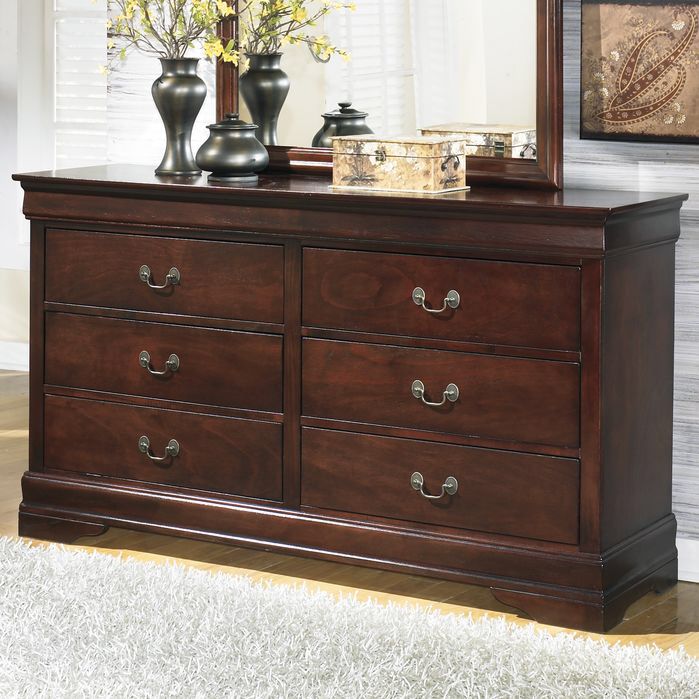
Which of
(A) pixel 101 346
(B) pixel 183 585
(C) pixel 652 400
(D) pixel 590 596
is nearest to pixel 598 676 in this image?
(D) pixel 590 596

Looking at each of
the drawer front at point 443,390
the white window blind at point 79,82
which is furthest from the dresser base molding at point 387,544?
the white window blind at point 79,82

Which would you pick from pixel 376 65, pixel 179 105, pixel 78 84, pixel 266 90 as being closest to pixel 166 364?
pixel 179 105

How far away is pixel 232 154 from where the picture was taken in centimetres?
308

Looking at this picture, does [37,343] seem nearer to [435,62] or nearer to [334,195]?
[334,195]

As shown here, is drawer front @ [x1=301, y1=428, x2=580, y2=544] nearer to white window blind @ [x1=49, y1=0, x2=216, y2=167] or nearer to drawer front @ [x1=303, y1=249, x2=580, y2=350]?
drawer front @ [x1=303, y1=249, x2=580, y2=350]

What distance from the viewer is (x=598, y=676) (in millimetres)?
2354

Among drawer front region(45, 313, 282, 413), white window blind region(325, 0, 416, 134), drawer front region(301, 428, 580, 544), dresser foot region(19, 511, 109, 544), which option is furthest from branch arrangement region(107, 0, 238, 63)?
dresser foot region(19, 511, 109, 544)

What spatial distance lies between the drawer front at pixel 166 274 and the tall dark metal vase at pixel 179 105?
0.84ft

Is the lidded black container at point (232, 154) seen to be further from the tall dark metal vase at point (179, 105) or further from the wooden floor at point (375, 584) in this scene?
the wooden floor at point (375, 584)

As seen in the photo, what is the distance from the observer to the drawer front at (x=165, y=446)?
2984 mm

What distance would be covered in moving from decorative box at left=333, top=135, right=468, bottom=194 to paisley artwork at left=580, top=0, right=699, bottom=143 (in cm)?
31

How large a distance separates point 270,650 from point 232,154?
3.87 feet

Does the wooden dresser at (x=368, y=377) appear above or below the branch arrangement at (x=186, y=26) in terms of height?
below

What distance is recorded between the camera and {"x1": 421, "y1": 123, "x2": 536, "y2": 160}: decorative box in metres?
2.98
